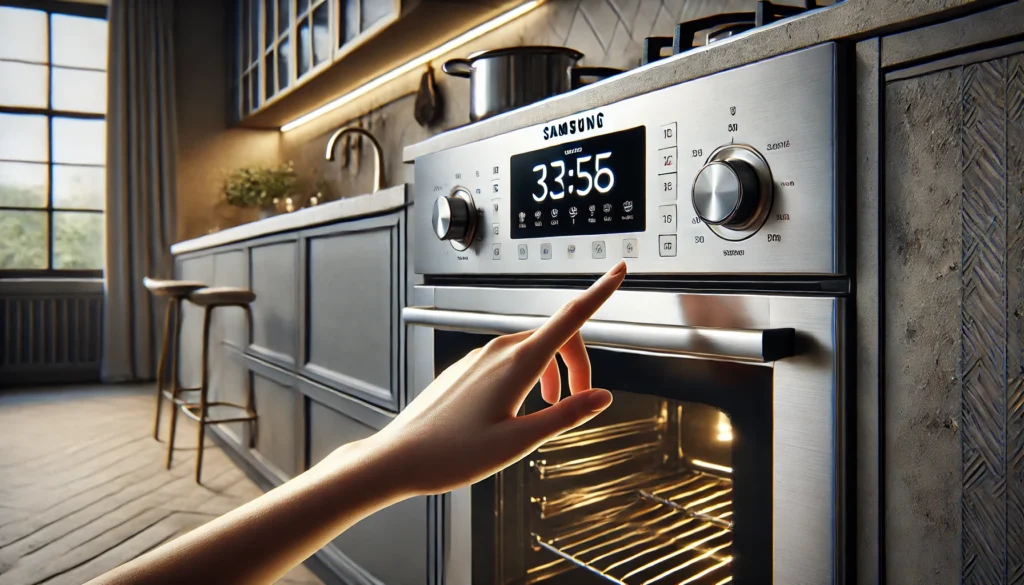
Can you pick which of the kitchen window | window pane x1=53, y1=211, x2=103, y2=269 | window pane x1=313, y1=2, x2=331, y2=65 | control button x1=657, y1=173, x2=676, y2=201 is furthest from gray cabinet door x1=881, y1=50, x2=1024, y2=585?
window pane x1=53, y1=211, x2=103, y2=269

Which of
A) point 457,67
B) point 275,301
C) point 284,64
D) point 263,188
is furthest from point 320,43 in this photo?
point 457,67

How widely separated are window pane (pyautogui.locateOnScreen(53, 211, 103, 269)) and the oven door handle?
515cm

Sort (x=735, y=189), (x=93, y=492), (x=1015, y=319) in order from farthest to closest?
(x=93, y=492) → (x=735, y=189) → (x=1015, y=319)

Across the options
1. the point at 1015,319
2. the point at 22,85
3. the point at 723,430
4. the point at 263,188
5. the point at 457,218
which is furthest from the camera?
the point at 22,85

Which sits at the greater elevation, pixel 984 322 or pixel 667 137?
pixel 667 137

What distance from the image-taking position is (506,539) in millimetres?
1048

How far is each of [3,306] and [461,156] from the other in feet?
16.4

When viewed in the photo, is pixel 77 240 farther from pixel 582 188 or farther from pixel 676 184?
pixel 676 184

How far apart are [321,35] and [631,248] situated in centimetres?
269

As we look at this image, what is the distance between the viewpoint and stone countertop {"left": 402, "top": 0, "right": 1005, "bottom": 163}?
22.3 inches

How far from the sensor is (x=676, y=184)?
0.73 m

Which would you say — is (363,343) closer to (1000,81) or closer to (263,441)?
(263,441)

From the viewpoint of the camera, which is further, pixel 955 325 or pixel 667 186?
pixel 667 186

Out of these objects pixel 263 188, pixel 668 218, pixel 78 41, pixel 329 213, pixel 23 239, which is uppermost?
pixel 78 41
